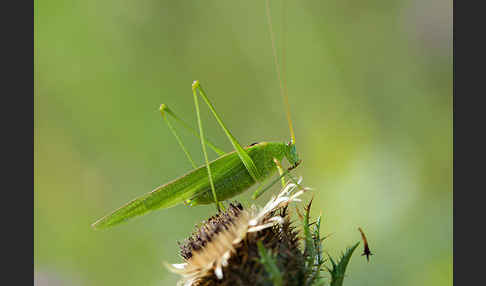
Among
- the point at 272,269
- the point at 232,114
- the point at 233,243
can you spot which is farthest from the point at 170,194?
the point at 232,114

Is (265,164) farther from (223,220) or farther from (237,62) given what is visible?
(237,62)

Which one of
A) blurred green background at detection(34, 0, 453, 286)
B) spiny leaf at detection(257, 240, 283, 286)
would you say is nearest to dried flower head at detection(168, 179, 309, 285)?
spiny leaf at detection(257, 240, 283, 286)

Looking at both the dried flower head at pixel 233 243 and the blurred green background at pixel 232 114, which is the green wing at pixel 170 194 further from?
the blurred green background at pixel 232 114

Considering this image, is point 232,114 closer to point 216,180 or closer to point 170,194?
point 216,180

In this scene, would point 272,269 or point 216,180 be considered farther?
point 216,180

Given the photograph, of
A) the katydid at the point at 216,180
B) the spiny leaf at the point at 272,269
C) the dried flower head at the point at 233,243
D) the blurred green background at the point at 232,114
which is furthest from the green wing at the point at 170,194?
the blurred green background at the point at 232,114

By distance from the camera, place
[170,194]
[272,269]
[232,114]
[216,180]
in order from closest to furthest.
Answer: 1. [272,269]
2. [170,194]
3. [216,180]
4. [232,114]

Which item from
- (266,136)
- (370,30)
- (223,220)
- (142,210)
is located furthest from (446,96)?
(142,210)

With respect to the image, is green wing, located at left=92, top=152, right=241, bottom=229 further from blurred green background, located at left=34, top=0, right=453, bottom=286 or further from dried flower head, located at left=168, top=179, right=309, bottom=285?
blurred green background, located at left=34, top=0, right=453, bottom=286
